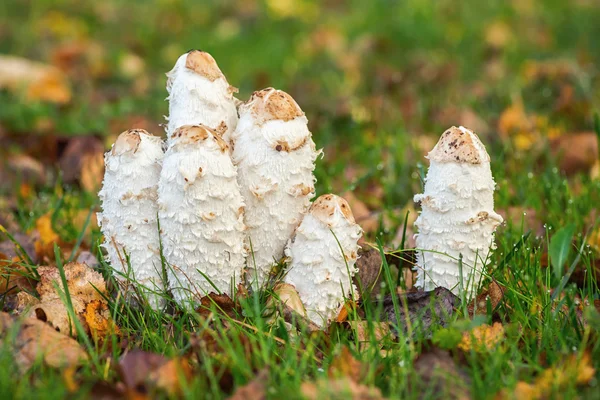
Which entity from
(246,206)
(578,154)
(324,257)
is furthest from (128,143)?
(578,154)

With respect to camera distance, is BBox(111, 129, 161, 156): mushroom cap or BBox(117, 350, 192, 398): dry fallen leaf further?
BBox(111, 129, 161, 156): mushroom cap

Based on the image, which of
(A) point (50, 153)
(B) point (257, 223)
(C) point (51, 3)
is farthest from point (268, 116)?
(C) point (51, 3)

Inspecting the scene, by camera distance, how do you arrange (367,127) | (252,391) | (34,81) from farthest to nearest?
(34,81)
(367,127)
(252,391)

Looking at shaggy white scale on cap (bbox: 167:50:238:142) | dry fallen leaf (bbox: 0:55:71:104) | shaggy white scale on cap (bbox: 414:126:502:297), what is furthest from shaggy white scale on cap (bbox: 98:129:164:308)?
dry fallen leaf (bbox: 0:55:71:104)

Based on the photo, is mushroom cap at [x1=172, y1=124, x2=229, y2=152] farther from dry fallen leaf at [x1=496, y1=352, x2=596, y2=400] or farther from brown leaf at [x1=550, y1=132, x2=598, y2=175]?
brown leaf at [x1=550, y1=132, x2=598, y2=175]

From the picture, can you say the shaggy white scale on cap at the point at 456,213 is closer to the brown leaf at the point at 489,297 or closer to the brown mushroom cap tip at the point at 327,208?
the brown leaf at the point at 489,297

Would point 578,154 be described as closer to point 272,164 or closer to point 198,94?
point 272,164

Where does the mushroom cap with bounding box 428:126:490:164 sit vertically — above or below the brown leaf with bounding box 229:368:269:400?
above
